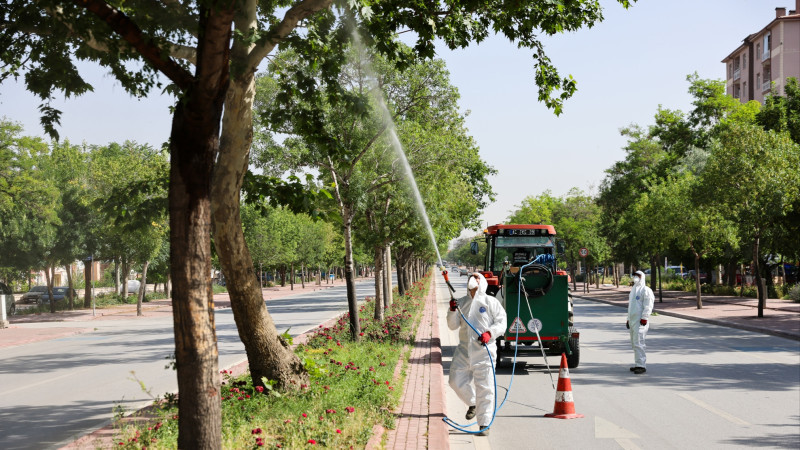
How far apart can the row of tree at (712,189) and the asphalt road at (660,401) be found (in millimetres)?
9225

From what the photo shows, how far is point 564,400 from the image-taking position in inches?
365

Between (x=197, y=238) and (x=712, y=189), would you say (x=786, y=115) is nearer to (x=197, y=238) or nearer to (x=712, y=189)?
(x=712, y=189)

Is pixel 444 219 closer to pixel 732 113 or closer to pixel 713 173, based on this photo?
pixel 713 173

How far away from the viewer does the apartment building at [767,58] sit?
6950cm

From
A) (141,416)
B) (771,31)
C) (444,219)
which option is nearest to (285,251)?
(444,219)

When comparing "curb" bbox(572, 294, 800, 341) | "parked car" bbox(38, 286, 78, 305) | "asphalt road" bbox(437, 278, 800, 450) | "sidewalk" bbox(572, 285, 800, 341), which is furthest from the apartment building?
"parked car" bbox(38, 286, 78, 305)

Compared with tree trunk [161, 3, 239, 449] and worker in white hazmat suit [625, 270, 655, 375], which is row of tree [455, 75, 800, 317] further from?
tree trunk [161, 3, 239, 449]

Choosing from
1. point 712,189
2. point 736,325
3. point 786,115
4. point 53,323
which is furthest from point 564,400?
point 53,323

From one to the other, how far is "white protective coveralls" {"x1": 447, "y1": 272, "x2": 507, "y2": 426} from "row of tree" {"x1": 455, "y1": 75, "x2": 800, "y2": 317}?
64.9ft

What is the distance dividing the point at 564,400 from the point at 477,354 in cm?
142

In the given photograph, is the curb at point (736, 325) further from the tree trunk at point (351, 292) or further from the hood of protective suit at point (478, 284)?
the hood of protective suit at point (478, 284)

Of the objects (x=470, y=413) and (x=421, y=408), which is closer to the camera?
(x=470, y=413)

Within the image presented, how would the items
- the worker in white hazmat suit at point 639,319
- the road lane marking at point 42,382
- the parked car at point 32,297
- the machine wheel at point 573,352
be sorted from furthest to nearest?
the parked car at point 32,297
the machine wheel at point 573,352
the worker in white hazmat suit at point 639,319
the road lane marking at point 42,382

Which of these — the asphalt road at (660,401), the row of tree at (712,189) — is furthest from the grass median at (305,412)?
the row of tree at (712,189)
